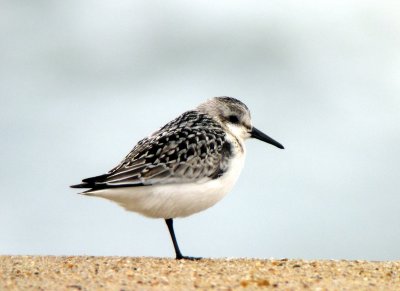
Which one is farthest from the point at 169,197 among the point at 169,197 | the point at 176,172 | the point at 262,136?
the point at 262,136

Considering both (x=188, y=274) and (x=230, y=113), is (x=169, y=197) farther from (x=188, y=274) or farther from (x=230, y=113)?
(x=230, y=113)

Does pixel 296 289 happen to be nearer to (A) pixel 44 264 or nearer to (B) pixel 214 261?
(B) pixel 214 261

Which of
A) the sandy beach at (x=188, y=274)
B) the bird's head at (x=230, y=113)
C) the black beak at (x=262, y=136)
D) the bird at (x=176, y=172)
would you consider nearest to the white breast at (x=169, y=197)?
the bird at (x=176, y=172)

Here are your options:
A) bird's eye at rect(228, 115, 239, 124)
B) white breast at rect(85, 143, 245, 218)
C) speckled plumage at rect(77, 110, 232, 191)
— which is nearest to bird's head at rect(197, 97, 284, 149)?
bird's eye at rect(228, 115, 239, 124)

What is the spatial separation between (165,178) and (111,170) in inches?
30.1

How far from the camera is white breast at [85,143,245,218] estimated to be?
9.82m

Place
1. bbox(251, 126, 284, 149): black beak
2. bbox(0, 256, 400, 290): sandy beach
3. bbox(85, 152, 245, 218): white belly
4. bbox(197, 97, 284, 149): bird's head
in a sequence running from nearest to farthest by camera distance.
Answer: bbox(0, 256, 400, 290): sandy beach < bbox(85, 152, 245, 218): white belly < bbox(197, 97, 284, 149): bird's head < bbox(251, 126, 284, 149): black beak

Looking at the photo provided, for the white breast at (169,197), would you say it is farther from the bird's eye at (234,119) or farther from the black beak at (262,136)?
the black beak at (262,136)

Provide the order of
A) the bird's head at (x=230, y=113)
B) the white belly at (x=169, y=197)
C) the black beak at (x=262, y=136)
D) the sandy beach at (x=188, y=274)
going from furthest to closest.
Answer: the black beak at (x=262, y=136)
the bird's head at (x=230, y=113)
the white belly at (x=169, y=197)
the sandy beach at (x=188, y=274)

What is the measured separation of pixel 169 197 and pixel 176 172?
1.06 ft

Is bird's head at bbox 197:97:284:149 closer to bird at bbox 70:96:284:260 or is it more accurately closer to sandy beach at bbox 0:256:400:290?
bird at bbox 70:96:284:260

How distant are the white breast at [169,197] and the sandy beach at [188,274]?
61 centimetres

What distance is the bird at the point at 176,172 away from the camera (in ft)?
32.3

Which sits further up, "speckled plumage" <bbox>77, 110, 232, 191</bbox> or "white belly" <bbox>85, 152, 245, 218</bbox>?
"speckled plumage" <bbox>77, 110, 232, 191</bbox>
